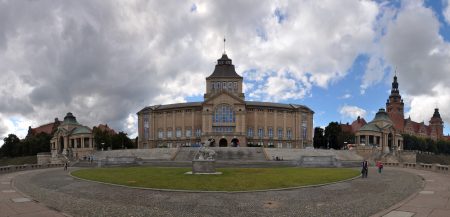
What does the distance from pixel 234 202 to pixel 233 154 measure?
57.6 m

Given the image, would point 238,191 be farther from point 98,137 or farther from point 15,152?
point 15,152

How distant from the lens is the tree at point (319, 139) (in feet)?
431

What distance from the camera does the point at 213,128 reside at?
358ft

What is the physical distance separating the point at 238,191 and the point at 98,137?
104055mm

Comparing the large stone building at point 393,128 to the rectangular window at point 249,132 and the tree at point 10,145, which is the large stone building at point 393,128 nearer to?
the rectangular window at point 249,132

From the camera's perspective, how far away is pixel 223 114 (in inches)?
4318

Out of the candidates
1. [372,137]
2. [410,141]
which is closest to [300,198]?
[372,137]

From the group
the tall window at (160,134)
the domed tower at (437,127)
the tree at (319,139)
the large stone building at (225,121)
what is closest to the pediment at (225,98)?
the large stone building at (225,121)

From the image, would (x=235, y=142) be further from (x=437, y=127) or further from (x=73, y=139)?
(x=437, y=127)

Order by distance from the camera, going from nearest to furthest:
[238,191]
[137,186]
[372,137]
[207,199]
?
[207,199] < [238,191] < [137,186] < [372,137]

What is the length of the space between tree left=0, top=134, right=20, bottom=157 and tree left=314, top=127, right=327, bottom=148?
10209 centimetres

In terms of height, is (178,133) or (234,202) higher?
(178,133)

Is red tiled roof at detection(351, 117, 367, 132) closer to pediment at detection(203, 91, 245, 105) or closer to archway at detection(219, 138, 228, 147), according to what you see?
pediment at detection(203, 91, 245, 105)

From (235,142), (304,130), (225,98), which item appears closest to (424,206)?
(235,142)
